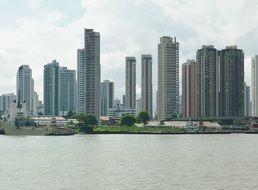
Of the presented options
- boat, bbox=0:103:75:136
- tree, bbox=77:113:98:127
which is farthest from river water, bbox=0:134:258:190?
tree, bbox=77:113:98:127

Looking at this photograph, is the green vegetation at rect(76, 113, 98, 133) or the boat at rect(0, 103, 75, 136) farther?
the green vegetation at rect(76, 113, 98, 133)

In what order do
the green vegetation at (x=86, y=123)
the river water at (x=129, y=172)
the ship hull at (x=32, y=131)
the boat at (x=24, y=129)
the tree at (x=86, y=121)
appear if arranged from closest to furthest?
the river water at (x=129, y=172) < the ship hull at (x=32, y=131) < the boat at (x=24, y=129) < the green vegetation at (x=86, y=123) < the tree at (x=86, y=121)

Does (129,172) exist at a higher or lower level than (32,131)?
lower

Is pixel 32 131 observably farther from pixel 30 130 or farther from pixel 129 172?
Answer: pixel 129 172

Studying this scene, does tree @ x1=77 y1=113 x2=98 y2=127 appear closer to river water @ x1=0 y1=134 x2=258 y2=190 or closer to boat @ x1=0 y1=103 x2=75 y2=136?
A: boat @ x1=0 y1=103 x2=75 y2=136

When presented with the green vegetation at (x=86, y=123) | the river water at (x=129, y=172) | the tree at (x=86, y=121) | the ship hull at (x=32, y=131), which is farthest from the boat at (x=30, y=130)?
the river water at (x=129, y=172)

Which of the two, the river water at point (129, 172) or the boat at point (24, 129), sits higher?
the boat at point (24, 129)

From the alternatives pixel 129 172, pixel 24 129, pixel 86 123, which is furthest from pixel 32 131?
pixel 129 172

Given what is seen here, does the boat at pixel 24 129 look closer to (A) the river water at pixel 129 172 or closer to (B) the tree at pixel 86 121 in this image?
(B) the tree at pixel 86 121

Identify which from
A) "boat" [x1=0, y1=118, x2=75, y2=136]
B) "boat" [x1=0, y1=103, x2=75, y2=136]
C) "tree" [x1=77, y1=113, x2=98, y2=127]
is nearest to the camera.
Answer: "boat" [x1=0, y1=118, x2=75, y2=136]

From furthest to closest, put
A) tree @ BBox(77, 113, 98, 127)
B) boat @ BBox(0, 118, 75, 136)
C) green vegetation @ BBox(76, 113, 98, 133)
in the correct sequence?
1. tree @ BBox(77, 113, 98, 127)
2. green vegetation @ BBox(76, 113, 98, 133)
3. boat @ BBox(0, 118, 75, 136)

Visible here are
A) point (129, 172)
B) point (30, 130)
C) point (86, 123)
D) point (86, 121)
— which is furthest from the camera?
point (86, 121)

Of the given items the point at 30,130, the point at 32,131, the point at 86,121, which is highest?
the point at 86,121

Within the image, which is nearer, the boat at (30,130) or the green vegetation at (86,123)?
the boat at (30,130)
